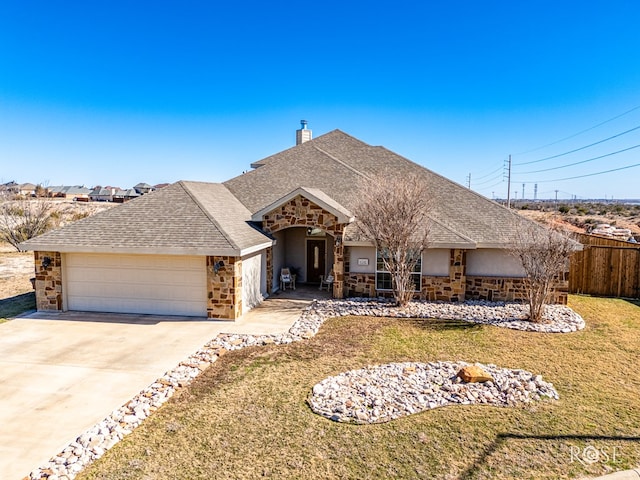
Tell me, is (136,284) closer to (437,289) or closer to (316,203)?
(316,203)

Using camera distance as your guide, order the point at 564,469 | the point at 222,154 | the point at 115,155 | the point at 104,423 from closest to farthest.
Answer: the point at 564,469
the point at 104,423
the point at 222,154
the point at 115,155

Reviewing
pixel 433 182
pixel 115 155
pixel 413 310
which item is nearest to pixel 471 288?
pixel 413 310

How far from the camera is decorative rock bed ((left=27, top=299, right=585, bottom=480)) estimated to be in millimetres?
6109

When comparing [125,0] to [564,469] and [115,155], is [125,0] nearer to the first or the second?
[564,469]

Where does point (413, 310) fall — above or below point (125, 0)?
below

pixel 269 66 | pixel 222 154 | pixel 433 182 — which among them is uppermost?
pixel 269 66

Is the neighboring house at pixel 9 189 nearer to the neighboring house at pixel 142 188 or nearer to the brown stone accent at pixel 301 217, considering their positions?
the brown stone accent at pixel 301 217

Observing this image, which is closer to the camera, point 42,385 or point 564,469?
point 564,469

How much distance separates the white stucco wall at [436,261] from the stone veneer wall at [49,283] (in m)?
12.6

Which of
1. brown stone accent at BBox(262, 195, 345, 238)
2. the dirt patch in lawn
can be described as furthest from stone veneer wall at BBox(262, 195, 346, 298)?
the dirt patch in lawn

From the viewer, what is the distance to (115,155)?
129 feet

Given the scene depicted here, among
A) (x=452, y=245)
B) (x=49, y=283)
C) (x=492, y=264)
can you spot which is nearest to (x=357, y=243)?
(x=452, y=245)

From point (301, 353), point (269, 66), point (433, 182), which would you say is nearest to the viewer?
point (301, 353)

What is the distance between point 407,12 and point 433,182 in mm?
7271
